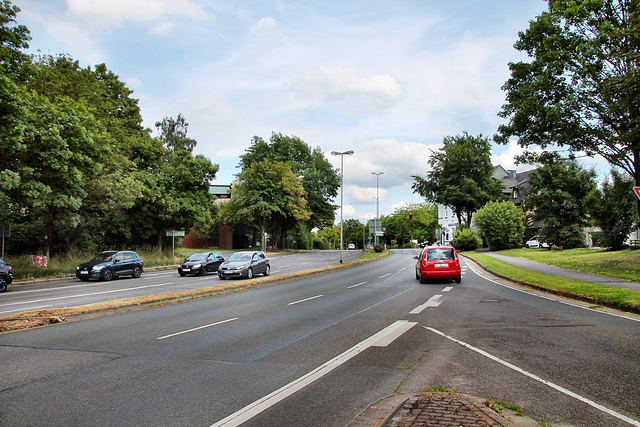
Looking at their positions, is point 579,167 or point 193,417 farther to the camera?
point 579,167

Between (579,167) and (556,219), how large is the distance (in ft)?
20.8

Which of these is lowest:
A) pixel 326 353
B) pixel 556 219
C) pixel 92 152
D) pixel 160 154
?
pixel 326 353

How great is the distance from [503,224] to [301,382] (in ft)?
157

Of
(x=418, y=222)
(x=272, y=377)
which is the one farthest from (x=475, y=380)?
(x=418, y=222)

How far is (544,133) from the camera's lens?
23.9m

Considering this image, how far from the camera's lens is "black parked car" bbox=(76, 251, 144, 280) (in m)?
23.2

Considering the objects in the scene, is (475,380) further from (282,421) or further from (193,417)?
(193,417)

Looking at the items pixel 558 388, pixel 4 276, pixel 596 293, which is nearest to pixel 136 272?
A: pixel 4 276

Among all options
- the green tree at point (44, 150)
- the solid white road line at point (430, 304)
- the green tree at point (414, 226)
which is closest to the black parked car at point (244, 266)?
the green tree at point (44, 150)

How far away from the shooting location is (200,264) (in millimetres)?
26062

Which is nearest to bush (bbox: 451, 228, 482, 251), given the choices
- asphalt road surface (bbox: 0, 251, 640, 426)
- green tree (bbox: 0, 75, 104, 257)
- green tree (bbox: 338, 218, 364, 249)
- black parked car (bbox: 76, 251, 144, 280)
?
black parked car (bbox: 76, 251, 144, 280)

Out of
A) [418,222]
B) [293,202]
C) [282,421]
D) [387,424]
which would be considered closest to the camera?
[387,424]

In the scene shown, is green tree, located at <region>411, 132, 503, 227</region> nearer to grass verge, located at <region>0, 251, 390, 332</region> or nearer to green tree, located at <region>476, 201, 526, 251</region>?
green tree, located at <region>476, 201, 526, 251</region>

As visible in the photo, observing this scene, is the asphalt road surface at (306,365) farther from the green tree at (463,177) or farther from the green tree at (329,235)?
the green tree at (329,235)
